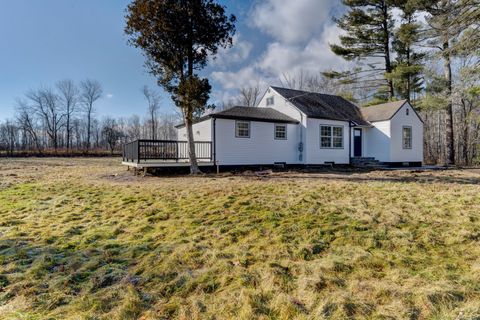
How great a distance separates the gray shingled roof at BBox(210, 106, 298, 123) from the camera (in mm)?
13487

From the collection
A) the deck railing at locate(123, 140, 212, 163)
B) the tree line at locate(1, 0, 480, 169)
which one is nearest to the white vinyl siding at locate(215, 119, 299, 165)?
the deck railing at locate(123, 140, 212, 163)

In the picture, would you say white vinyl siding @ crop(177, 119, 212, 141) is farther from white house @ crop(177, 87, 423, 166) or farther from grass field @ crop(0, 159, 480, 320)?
grass field @ crop(0, 159, 480, 320)

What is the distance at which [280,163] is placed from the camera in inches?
591

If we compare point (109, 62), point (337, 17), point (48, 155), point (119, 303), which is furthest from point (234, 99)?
point (119, 303)

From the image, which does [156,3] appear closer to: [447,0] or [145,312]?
[145,312]

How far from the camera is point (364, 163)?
54.0 ft

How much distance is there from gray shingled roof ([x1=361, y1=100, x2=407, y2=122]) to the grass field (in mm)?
11372

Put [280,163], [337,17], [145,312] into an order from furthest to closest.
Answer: [337,17] < [280,163] < [145,312]

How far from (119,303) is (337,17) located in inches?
998

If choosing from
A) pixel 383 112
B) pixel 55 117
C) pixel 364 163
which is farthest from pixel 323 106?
pixel 55 117

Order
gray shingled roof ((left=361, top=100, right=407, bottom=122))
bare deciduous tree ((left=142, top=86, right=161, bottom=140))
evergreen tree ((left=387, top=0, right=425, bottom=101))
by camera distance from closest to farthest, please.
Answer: gray shingled roof ((left=361, top=100, right=407, bottom=122)) < evergreen tree ((left=387, top=0, right=425, bottom=101)) < bare deciduous tree ((left=142, top=86, right=161, bottom=140))

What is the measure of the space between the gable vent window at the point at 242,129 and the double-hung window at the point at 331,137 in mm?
4636

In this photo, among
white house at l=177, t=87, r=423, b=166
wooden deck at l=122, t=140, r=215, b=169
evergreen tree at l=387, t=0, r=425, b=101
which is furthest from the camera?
evergreen tree at l=387, t=0, r=425, b=101

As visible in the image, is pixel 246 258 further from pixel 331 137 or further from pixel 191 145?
pixel 331 137
